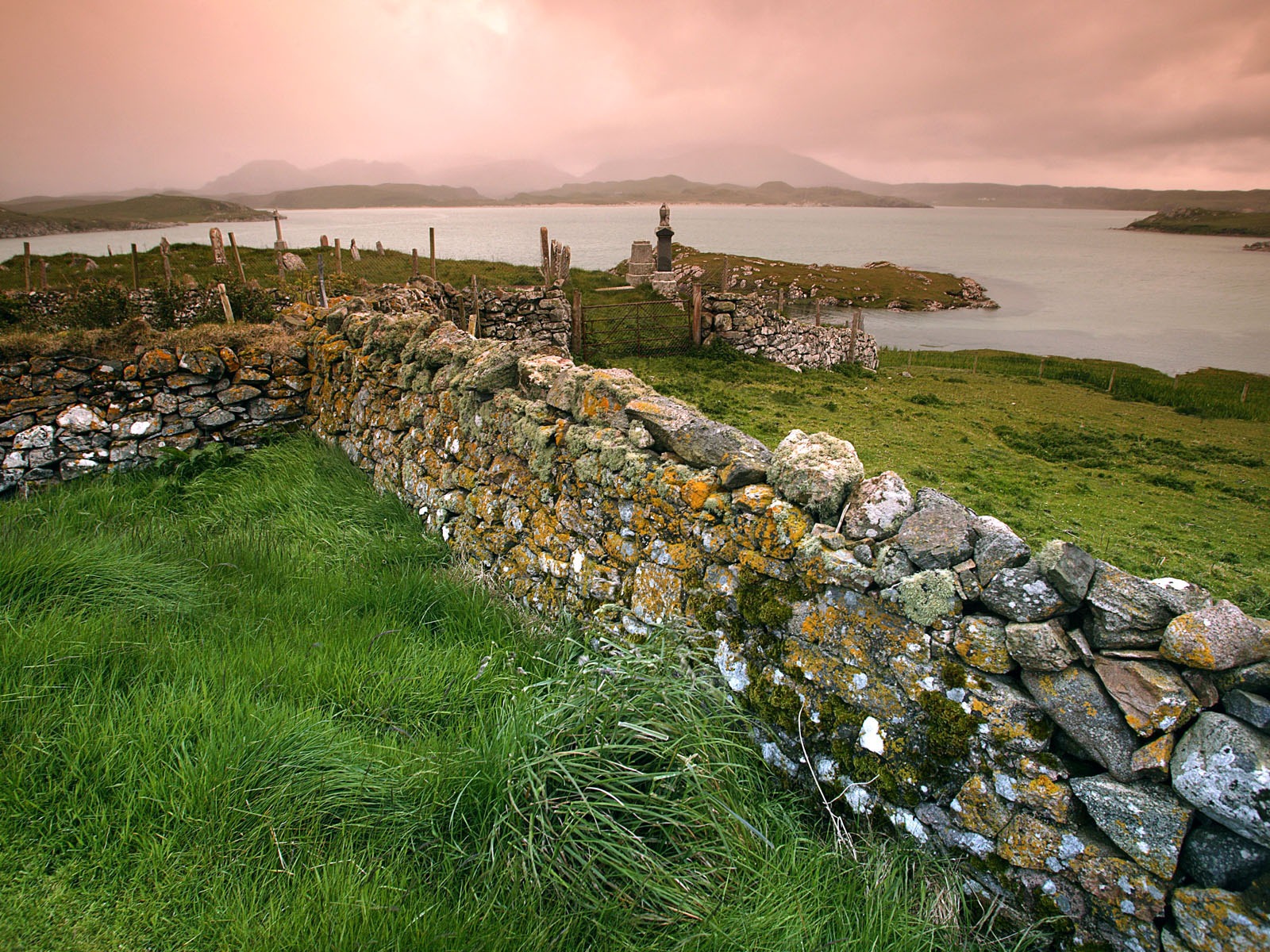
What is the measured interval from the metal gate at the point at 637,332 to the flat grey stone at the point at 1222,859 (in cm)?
1728

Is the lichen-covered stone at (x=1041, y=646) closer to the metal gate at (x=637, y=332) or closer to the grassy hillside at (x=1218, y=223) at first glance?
the metal gate at (x=637, y=332)

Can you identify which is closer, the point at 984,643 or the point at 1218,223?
the point at 984,643

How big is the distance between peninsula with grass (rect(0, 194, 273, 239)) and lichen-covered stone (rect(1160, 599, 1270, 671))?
315 feet

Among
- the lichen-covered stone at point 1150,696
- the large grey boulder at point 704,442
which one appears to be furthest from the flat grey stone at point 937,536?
the large grey boulder at point 704,442

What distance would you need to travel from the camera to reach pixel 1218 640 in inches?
83.8

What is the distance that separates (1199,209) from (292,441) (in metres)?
270

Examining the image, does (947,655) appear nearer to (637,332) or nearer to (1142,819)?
(1142,819)

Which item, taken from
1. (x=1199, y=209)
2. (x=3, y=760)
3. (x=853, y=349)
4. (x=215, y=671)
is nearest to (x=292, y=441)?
(x=215, y=671)

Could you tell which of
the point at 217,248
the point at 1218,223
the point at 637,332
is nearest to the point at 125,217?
the point at 217,248

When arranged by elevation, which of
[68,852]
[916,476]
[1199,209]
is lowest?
[916,476]

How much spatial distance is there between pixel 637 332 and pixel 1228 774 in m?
18.4

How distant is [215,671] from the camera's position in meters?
3.18

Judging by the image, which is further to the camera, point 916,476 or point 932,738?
point 916,476

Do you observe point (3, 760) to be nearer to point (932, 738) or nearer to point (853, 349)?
point (932, 738)
